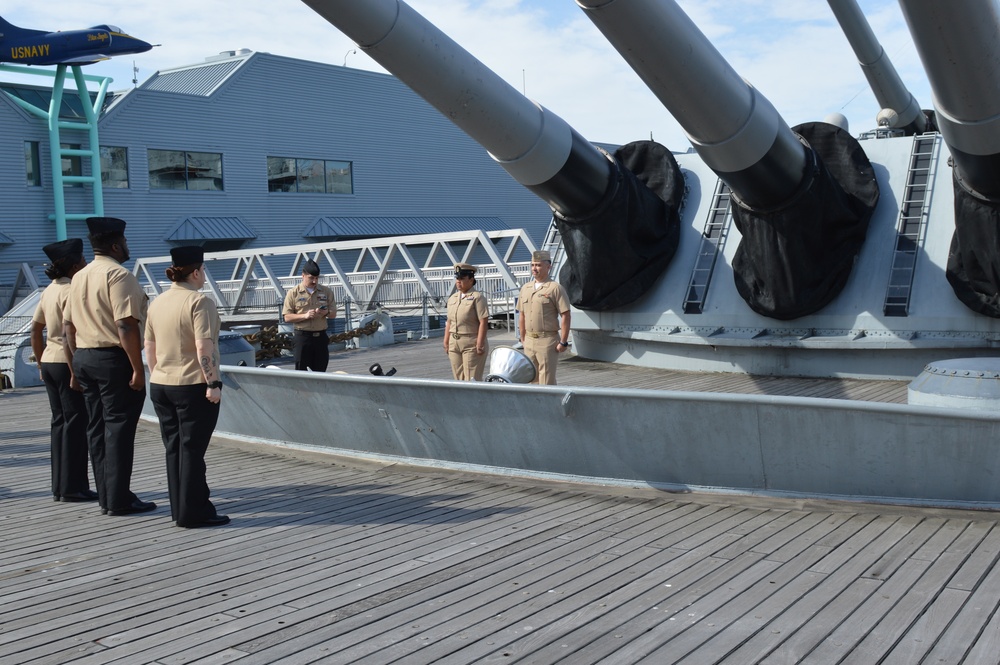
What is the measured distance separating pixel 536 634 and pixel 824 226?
198 inches

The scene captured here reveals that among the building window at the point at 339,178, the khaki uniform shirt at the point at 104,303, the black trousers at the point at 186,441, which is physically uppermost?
the building window at the point at 339,178

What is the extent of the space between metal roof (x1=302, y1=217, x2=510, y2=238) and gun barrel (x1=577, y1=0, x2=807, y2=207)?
1062 inches

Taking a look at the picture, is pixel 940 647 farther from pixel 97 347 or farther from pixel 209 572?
pixel 97 347

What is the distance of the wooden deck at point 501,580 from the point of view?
339 cm

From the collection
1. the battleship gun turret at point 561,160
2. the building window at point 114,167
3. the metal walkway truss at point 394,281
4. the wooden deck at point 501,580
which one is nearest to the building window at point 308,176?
Answer: the building window at point 114,167

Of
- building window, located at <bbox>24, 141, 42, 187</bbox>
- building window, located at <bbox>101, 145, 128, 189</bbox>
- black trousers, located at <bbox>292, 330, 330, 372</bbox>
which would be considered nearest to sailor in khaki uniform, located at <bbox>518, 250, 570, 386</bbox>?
black trousers, located at <bbox>292, 330, 330, 372</bbox>

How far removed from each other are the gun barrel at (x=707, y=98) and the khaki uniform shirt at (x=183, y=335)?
2.40 metres

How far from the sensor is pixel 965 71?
5.29 m

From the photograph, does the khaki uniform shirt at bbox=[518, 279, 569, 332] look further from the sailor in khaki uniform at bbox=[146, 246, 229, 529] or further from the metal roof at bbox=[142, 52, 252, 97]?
the metal roof at bbox=[142, 52, 252, 97]

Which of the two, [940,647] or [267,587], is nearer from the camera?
[940,647]

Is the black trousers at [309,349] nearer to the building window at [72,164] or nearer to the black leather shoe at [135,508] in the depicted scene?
the black leather shoe at [135,508]

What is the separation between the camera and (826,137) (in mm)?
8031

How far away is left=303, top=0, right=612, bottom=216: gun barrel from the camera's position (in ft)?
18.6

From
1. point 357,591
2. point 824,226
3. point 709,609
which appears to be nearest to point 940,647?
point 709,609
